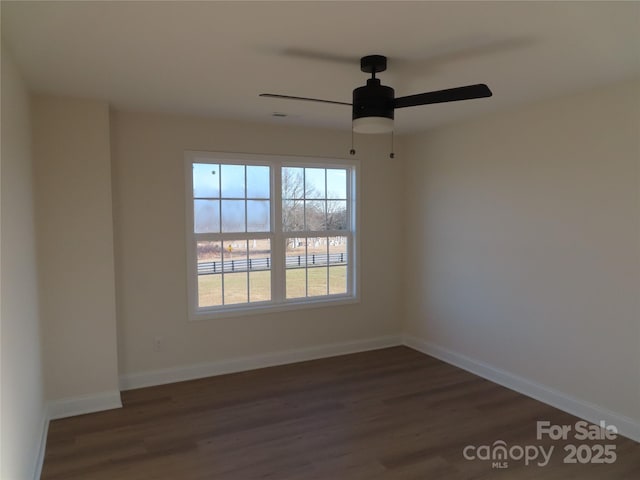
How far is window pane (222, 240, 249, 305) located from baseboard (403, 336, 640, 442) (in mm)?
2080

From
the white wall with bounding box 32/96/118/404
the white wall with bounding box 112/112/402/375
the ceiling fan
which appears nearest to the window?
the white wall with bounding box 112/112/402/375

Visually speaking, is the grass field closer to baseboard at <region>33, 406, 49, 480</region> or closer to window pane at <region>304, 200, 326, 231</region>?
window pane at <region>304, 200, 326, 231</region>

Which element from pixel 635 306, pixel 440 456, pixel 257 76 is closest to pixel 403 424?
pixel 440 456

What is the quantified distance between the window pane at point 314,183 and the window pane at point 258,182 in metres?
0.43

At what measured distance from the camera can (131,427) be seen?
10.7 feet

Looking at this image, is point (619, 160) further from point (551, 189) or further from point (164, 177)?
point (164, 177)

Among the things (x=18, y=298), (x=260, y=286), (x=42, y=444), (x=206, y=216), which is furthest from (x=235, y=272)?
(x=18, y=298)

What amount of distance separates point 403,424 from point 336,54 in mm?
2560

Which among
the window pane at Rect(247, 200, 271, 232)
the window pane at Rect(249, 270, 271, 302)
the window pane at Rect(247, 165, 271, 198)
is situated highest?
the window pane at Rect(247, 165, 271, 198)

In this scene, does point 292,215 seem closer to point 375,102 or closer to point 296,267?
point 296,267

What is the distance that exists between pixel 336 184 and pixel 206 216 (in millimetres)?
1470

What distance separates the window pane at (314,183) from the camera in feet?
15.6

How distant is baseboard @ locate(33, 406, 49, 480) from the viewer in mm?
2650

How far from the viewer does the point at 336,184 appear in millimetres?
4926
